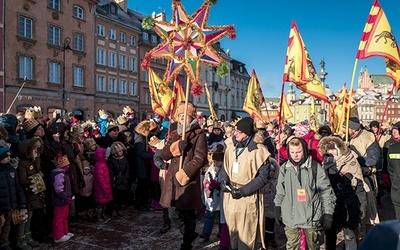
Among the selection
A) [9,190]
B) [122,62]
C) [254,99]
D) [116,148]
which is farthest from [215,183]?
[122,62]

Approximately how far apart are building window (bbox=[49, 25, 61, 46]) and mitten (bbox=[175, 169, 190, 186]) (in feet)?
86.9

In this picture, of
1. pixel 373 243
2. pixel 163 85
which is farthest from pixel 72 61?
pixel 373 243

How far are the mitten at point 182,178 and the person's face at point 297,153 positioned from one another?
142 cm

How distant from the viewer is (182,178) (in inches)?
179

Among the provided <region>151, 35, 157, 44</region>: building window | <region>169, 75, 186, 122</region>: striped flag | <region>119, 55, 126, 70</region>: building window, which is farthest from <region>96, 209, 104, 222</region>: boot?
<region>151, 35, 157, 44</region>: building window

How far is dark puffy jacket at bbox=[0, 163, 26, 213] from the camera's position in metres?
4.64

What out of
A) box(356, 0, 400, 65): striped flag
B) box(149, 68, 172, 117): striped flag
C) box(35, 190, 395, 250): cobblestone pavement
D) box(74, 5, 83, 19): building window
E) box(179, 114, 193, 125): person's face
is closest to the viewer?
box(179, 114, 193, 125): person's face

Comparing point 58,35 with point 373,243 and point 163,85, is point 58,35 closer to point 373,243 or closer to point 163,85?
point 163,85

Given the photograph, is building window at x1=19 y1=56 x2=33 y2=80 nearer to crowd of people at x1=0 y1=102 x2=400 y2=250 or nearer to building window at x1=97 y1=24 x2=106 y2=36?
building window at x1=97 y1=24 x2=106 y2=36

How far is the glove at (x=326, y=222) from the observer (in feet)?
12.5

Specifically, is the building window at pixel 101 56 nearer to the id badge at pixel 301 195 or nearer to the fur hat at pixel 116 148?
the fur hat at pixel 116 148

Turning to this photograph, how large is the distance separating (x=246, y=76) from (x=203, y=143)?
62528 millimetres

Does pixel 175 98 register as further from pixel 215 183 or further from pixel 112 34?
pixel 112 34

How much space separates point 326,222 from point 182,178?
186 centimetres
